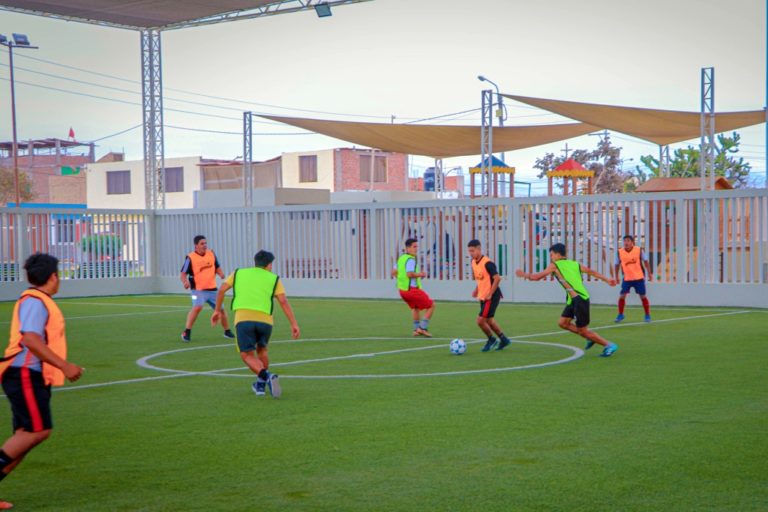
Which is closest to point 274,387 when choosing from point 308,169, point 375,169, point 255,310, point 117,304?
point 255,310

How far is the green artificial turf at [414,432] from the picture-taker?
636cm

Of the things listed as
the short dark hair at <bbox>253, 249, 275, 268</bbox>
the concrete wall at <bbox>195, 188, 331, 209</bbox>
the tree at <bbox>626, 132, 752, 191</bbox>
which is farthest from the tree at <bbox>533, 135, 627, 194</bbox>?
the short dark hair at <bbox>253, 249, 275, 268</bbox>

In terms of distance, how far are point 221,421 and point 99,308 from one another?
16637 mm

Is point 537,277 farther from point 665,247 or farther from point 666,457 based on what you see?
point 665,247

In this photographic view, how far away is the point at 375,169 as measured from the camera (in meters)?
70.3

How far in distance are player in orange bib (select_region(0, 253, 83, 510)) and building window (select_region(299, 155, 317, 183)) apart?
201 ft

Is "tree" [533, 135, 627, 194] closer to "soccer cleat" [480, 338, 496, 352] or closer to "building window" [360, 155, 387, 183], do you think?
"building window" [360, 155, 387, 183]

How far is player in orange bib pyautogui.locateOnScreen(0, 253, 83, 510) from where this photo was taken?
6.22 metres

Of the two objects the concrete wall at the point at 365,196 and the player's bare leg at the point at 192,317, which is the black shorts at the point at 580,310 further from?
the concrete wall at the point at 365,196

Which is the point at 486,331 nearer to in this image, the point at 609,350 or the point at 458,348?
the point at 458,348

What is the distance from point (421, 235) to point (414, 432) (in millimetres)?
18510

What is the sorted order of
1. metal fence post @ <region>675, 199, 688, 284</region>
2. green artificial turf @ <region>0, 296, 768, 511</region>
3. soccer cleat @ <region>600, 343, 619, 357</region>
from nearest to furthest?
green artificial turf @ <region>0, 296, 768, 511</region>
soccer cleat @ <region>600, 343, 619, 357</region>
metal fence post @ <region>675, 199, 688, 284</region>

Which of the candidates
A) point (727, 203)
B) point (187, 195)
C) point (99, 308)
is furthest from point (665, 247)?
point (187, 195)

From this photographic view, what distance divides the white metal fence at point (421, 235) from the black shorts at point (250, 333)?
1398 centimetres
